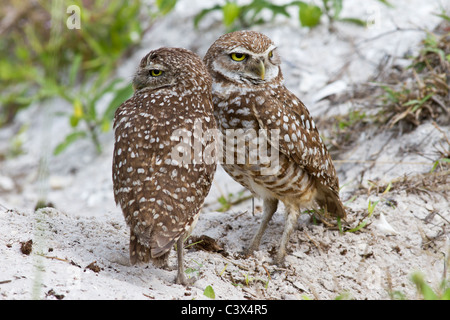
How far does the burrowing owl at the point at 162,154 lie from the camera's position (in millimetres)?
2785

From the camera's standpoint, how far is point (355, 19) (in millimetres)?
6418

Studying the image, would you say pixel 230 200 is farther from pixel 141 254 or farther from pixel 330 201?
pixel 141 254

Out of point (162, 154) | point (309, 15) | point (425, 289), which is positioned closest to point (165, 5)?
point (309, 15)

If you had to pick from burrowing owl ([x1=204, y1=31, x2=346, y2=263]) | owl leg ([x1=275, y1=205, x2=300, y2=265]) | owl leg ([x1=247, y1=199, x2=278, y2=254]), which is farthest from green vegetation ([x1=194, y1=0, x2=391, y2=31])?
owl leg ([x1=275, y1=205, x2=300, y2=265])

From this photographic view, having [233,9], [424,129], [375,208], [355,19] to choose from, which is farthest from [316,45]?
[375,208]

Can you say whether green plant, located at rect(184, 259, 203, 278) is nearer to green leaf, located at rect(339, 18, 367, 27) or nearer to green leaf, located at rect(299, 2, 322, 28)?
green leaf, located at rect(299, 2, 322, 28)

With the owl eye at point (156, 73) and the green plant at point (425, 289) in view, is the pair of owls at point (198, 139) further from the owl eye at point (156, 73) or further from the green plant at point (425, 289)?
the green plant at point (425, 289)

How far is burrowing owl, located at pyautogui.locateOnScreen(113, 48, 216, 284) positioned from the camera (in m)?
2.79

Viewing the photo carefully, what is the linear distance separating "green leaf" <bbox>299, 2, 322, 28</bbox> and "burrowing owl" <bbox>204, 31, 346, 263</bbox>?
9.60 ft

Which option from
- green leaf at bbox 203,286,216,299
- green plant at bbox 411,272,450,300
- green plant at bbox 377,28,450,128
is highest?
green plant at bbox 377,28,450,128

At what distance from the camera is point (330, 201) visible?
3.94m

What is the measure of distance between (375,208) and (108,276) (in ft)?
7.02

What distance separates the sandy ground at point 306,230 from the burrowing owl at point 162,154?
0.32m

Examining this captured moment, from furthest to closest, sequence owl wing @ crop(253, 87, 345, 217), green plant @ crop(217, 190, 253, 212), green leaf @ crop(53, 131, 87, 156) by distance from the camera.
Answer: green leaf @ crop(53, 131, 87, 156)
green plant @ crop(217, 190, 253, 212)
owl wing @ crop(253, 87, 345, 217)
